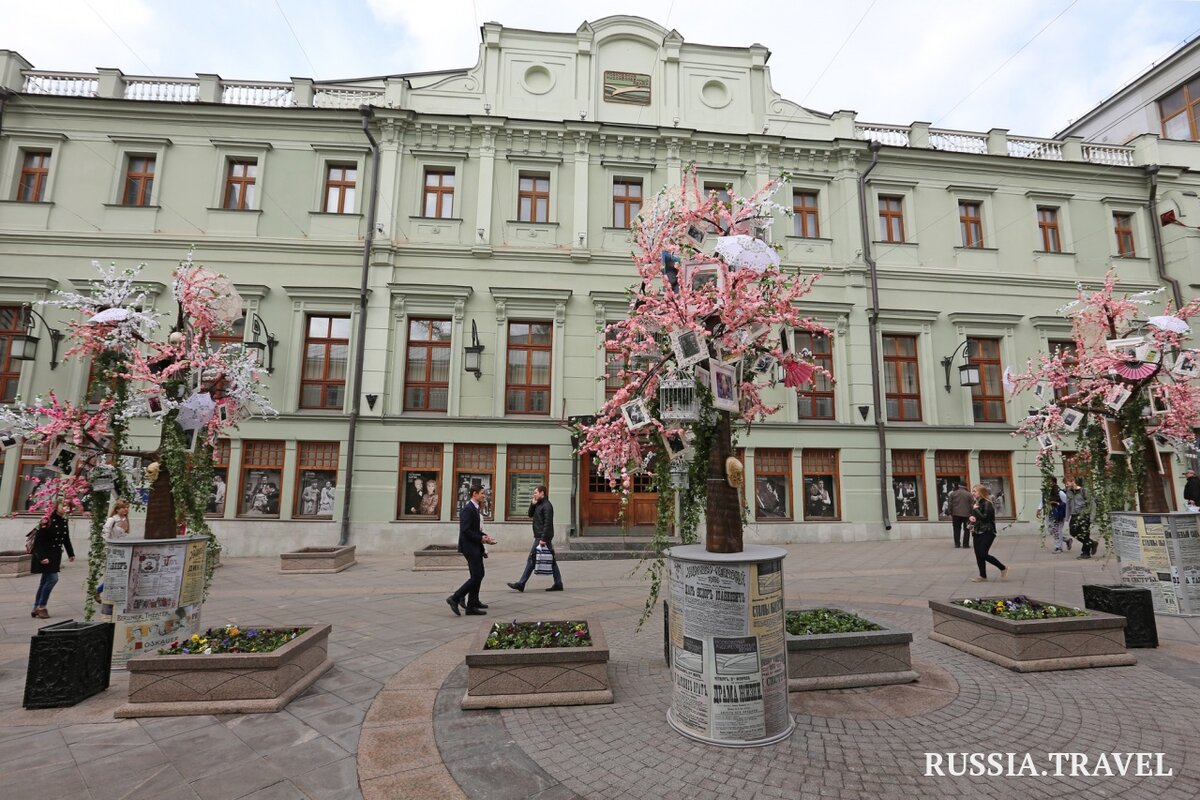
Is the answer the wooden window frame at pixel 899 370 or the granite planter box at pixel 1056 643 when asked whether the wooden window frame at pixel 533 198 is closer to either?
the wooden window frame at pixel 899 370

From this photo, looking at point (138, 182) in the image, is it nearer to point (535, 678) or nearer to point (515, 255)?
point (515, 255)

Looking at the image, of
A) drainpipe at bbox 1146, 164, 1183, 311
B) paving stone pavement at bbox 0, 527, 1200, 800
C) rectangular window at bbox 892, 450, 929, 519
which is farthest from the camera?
drainpipe at bbox 1146, 164, 1183, 311

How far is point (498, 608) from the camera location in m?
8.78

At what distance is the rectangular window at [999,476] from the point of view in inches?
696

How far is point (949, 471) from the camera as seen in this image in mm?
17812

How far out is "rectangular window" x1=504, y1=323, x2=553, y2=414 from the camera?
55.4ft

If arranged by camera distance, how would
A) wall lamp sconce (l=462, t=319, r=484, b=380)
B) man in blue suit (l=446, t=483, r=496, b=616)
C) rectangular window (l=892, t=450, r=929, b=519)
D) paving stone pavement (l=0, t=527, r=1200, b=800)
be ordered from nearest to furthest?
1. paving stone pavement (l=0, t=527, r=1200, b=800)
2. man in blue suit (l=446, t=483, r=496, b=616)
3. wall lamp sconce (l=462, t=319, r=484, b=380)
4. rectangular window (l=892, t=450, r=929, b=519)

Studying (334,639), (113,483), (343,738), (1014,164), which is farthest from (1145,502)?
(1014,164)

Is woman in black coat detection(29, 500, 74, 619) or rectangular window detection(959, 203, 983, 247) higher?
rectangular window detection(959, 203, 983, 247)

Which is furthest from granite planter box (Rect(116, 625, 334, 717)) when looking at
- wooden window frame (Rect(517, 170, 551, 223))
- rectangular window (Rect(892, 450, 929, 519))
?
rectangular window (Rect(892, 450, 929, 519))

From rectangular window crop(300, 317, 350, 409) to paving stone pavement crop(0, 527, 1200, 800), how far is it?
9910 millimetres

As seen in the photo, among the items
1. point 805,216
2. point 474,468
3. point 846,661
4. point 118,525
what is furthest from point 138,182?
point 846,661

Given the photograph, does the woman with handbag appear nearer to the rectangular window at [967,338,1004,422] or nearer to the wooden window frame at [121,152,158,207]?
the rectangular window at [967,338,1004,422]

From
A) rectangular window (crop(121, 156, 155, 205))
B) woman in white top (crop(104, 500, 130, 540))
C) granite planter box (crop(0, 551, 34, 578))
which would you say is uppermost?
rectangular window (crop(121, 156, 155, 205))
